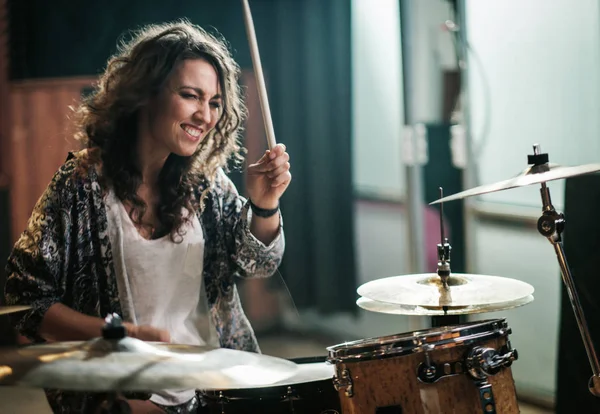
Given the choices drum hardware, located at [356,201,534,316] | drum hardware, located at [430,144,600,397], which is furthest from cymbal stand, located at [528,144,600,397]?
drum hardware, located at [356,201,534,316]

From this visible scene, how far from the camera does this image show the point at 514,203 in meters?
3.19

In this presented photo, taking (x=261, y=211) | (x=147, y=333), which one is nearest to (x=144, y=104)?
(x=261, y=211)

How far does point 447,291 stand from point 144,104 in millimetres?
841

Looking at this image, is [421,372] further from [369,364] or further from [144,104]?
[144,104]

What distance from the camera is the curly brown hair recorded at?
1.85 metres

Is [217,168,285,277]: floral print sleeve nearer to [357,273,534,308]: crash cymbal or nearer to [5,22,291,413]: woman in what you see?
[5,22,291,413]: woman

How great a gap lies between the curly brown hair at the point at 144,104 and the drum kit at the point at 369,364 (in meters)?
0.39

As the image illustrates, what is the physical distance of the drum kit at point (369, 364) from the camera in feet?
4.21

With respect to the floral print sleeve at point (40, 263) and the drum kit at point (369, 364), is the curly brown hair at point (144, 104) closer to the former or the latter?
the floral print sleeve at point (40, 263)

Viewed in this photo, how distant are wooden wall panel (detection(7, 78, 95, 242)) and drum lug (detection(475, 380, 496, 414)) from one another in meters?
1.09

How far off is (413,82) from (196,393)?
1887mm

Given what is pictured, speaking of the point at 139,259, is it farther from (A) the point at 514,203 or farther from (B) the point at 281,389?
(A) the point at 514,203

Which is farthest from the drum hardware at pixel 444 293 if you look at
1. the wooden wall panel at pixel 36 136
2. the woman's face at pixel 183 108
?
the wooden wall panel at pixel 36 136

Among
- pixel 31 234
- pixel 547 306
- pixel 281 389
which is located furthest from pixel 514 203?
pixel 31 234
